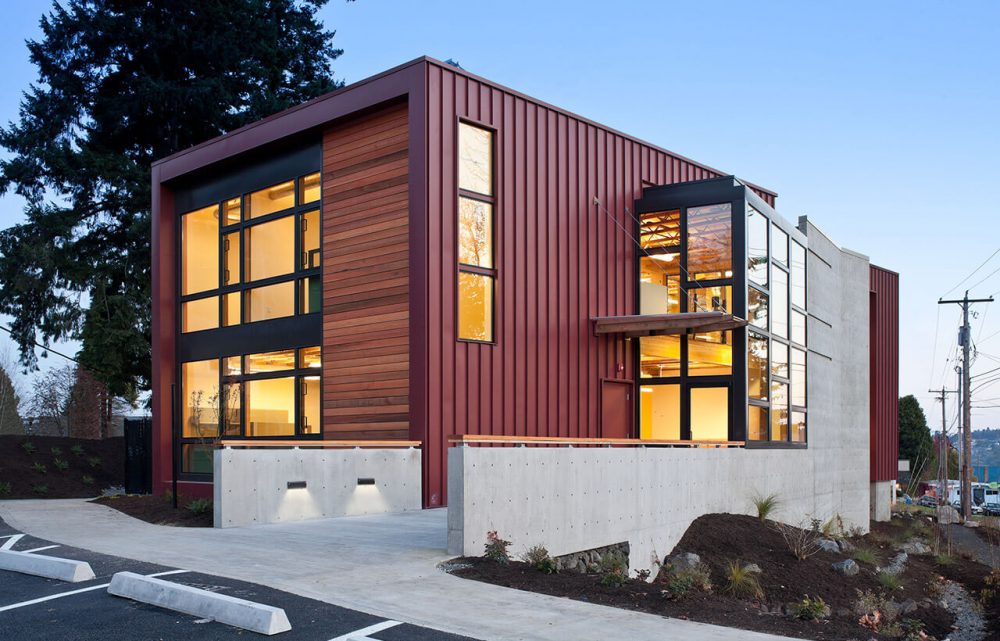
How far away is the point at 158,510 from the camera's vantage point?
1531cm

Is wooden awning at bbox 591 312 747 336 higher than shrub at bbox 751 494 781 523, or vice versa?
wooden awning at bbox 591 312 747 336

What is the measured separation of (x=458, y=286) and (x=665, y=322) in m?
5.12

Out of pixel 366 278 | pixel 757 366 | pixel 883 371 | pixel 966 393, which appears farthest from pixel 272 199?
pixel 966 393

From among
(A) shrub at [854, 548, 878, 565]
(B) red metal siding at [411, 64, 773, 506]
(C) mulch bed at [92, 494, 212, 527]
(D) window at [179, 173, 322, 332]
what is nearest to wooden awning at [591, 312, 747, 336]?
(B) red metal siding at [411, 64, 773, 506]

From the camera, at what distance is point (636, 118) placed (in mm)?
138750

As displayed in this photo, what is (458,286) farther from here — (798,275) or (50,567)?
(798,275)

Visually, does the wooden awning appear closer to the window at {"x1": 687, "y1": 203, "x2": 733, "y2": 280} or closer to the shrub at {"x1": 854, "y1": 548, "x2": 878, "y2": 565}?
the window at {"x1": 687, "y1": 203, "x2": 733, "y2": 280}

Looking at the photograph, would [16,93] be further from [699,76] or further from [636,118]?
[636,118]

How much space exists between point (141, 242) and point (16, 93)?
298 inches

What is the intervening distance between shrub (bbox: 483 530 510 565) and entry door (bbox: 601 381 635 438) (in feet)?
34.4

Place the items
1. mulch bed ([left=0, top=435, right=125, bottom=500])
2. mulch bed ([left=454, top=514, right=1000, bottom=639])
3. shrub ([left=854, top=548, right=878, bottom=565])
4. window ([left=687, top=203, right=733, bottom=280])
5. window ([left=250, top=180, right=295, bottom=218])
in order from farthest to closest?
1. window ([left=687, top=203, right=733, bottom=280])
2. mulch bed ([left=0, top=435, right=125, bottom=500])
3. window ([left=250, top=180, right=295, bottom=218])
4. shrub ([left=854, top=548, right=878, bottom=565])
5. mulch bed ([left=454, top=514, right=1000, bottom=639])

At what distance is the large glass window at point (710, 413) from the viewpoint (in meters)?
20.8

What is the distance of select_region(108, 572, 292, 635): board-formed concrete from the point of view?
6.50m

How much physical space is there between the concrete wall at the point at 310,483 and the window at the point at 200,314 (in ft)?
28.1
